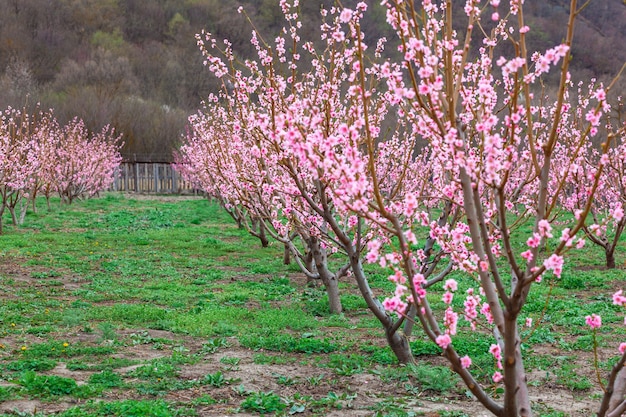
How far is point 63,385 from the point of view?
5855 mm

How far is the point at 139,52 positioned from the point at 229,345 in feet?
200

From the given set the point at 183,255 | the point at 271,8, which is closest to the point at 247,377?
the point at 183,255

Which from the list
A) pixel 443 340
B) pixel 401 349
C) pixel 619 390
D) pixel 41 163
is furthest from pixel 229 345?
pixel 41 163

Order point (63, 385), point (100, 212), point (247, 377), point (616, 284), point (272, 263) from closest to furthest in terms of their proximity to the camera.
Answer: point (63, 385)
point (247, 377)
point (616, 284)
point (272, 263)
point (100, 212)

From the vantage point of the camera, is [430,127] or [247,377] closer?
[430,127]

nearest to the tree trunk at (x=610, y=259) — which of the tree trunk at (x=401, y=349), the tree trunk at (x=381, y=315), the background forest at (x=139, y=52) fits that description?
the tree trunk at (x=381, y=315)

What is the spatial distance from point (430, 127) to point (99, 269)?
10.3m

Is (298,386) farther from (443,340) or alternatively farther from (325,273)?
(443,340)

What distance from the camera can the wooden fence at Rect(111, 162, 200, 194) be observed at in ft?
145

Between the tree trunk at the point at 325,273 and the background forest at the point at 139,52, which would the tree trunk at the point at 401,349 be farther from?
the background forest at the point at 139,52

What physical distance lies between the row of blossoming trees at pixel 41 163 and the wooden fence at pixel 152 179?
6.72m

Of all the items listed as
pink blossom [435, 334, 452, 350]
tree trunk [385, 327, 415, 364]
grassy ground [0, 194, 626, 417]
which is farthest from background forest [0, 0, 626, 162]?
pink blossom [435, 334, 452, 350]

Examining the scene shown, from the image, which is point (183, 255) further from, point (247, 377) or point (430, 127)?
point (430, 127)

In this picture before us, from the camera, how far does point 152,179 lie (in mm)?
44844
